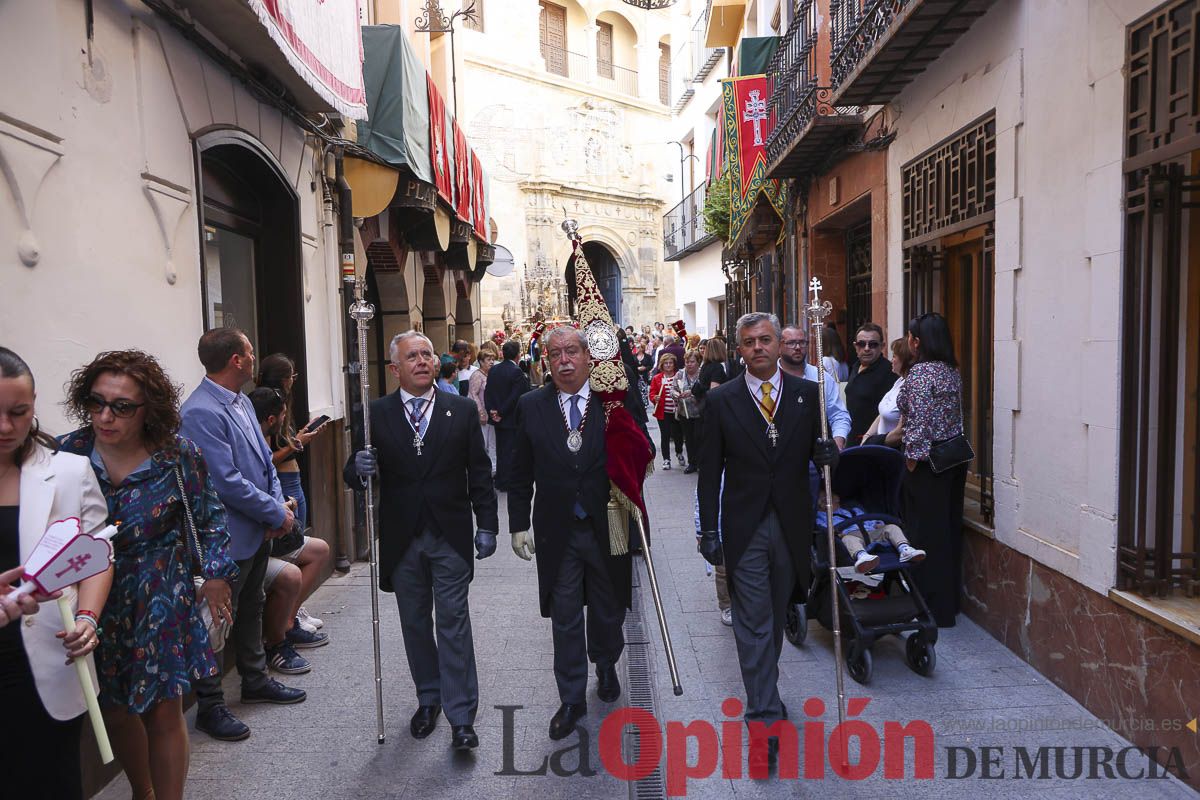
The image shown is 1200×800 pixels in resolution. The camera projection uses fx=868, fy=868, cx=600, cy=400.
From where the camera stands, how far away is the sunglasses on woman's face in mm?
2973

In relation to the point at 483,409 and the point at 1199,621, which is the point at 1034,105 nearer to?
the point at 1199,621

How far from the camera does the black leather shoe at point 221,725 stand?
4.45 meters

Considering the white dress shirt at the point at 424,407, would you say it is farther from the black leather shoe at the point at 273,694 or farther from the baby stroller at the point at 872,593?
the baby stroller at the point at 872,593

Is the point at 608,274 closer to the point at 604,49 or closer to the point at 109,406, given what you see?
the point at 604,49

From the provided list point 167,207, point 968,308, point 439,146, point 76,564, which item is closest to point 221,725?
point 76,564

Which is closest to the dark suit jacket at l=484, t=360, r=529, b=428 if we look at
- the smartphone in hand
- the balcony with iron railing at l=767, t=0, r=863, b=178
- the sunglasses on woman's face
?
the balcony with iron railing at l=767, t=0, r=863, b=178

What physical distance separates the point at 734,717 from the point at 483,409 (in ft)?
26.2

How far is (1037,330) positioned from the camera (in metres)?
5.11

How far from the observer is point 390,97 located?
8.84 metres

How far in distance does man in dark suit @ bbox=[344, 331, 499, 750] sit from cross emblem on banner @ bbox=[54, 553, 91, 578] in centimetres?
190

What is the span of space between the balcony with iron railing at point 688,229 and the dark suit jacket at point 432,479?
719 inches

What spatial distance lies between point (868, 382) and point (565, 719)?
3.89 m

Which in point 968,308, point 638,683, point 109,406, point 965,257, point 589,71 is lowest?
point 638,683

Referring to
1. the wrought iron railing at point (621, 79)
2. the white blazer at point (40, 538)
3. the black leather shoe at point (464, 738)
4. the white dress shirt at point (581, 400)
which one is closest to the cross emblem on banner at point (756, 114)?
the white dress shirt at point (581, 400)
